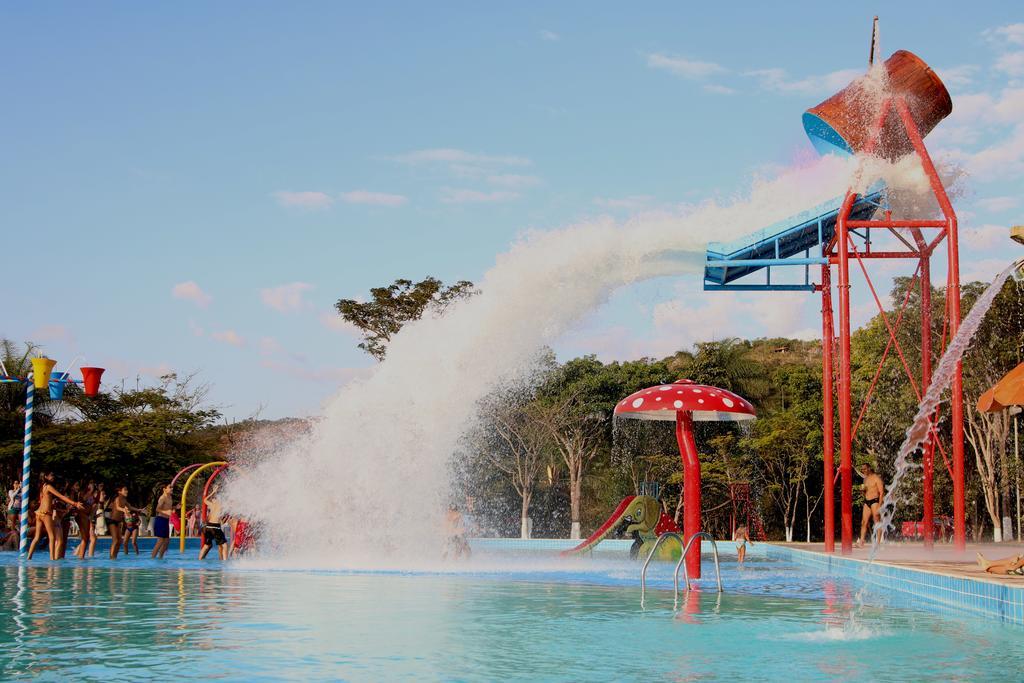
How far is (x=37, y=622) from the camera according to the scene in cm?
907

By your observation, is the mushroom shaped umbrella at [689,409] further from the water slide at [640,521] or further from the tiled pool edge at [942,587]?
the water slide at [640,521]

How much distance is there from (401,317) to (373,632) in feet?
105

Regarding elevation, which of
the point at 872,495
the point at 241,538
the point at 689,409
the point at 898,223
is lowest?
the point at 241,538

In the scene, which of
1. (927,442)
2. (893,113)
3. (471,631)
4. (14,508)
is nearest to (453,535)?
(927,442)

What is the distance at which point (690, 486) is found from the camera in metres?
13.5

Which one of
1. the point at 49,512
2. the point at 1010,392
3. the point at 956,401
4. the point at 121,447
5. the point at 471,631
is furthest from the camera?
the point at 121,447

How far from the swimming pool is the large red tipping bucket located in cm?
797

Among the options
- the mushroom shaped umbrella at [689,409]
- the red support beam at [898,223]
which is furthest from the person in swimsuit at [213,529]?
the red support beam at [898,223]

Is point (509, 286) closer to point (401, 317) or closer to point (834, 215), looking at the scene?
point (834, 215)

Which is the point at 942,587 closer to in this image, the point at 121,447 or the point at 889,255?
the point at 889,255

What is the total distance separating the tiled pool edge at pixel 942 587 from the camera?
9664mm

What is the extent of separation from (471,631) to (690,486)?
544 cm

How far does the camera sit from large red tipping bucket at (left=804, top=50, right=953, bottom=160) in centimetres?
1827

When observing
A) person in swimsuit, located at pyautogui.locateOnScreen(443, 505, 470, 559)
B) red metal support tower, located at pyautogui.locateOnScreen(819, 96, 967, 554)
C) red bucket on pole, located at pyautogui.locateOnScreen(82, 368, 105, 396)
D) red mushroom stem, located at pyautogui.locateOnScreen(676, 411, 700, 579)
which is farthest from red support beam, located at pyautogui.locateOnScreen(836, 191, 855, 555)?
red bucket on pole, located at pyautogui.locateOnScreen(82, 368, 105, 396)
